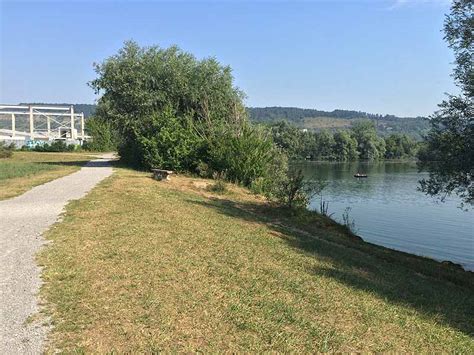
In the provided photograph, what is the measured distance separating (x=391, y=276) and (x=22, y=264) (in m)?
6.63

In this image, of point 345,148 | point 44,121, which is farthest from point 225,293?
point 44,121

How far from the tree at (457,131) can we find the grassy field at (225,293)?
3.46 metres

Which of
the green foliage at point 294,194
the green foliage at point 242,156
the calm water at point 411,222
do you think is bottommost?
the calm water at point 411,222

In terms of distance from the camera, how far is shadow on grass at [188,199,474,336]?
6.81 meters

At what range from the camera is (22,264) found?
6.43 m

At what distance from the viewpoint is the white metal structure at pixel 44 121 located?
9494cm

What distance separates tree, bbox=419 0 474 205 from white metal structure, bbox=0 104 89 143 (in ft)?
283

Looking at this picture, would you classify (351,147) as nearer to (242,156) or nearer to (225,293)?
(242,156)

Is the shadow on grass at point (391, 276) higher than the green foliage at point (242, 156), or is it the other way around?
the green foliage at point (242, 156)

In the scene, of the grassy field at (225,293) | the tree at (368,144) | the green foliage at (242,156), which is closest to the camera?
the grassy field at (225,293)

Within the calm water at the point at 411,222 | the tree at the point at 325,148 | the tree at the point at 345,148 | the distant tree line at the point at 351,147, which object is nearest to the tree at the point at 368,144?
the distant tree line at the point at 351,147

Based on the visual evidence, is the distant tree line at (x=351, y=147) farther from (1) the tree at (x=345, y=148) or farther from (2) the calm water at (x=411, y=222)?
(2) the calm water at (x=411, y=222)

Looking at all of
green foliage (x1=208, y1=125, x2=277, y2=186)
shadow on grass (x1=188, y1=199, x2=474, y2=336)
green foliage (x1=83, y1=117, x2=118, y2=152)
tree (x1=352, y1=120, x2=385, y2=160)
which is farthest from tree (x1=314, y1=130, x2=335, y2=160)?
shadow on grass (x1=188, y1=199, x2=474, y2=336)

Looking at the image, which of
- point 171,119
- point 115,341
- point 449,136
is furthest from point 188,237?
point 171,119
